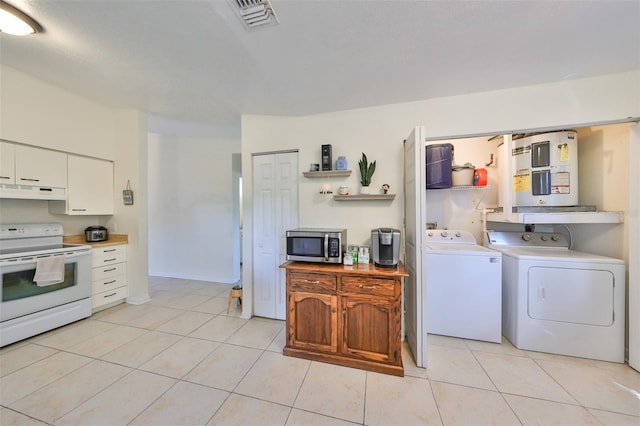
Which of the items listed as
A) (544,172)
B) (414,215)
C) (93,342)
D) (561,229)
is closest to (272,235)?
(414,215)

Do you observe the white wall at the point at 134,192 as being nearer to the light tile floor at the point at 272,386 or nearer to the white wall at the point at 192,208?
the light tile floor at the point at 272,386

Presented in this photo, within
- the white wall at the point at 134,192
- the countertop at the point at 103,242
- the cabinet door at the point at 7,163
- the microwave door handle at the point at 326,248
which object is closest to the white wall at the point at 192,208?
the white wall at the point at 134,192

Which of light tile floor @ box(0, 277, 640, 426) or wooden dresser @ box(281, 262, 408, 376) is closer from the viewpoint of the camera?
light tile floor @ box(0, 277, 640, 426)

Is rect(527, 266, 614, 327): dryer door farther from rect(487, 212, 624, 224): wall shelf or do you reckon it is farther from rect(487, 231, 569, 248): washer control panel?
rect(487, 231, 569, 248): washer control panel

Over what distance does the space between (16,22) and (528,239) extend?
5.10m

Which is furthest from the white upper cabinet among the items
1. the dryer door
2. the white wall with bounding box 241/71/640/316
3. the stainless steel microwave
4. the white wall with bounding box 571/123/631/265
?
the white wall with bounding box 571/123/631/265

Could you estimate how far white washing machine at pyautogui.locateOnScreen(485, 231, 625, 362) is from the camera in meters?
2.00

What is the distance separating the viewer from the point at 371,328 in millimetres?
1935

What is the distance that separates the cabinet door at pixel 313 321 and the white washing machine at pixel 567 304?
1.88m

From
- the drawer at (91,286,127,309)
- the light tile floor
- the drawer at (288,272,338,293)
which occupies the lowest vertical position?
the light tile floor

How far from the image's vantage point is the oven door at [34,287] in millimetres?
2160

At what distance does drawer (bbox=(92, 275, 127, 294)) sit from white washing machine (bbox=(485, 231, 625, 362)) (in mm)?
4971

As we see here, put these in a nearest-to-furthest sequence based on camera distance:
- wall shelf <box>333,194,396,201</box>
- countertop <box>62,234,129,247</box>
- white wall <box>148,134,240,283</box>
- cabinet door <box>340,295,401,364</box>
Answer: cabinet door <box>340,295,401,364</box> → wall shelf <box>333,194,396,201</box> → countertop <box>62,234,129,247</box> → white wall <box>148,134,240,283</box>

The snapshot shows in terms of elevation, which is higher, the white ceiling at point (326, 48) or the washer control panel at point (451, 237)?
the white ceiling at point (326, 48)
